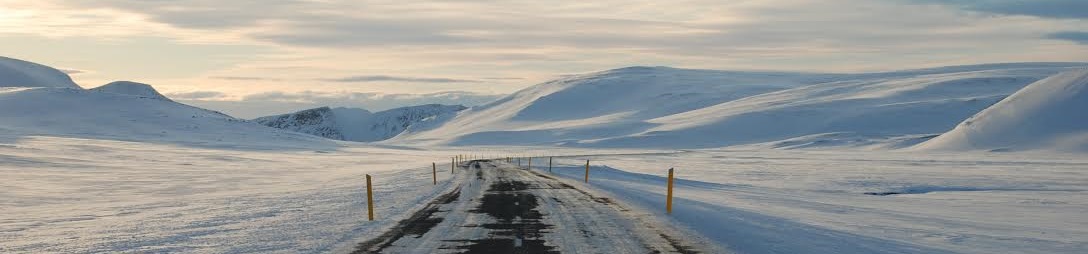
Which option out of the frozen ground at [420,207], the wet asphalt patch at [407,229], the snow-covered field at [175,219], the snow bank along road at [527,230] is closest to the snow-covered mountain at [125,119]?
the snow-covered field at [175,219]

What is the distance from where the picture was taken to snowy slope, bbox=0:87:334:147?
136250 millimetres

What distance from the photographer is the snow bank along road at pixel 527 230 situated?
1307cm

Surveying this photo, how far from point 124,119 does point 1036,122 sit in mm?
143360

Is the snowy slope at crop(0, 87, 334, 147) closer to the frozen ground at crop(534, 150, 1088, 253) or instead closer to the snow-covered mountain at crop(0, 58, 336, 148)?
the snow-covered mountain at crop(0, 58, 336, 148)

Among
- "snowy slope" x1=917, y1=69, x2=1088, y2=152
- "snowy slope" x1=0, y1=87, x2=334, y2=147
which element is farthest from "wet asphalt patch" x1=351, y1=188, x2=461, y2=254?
"snowy slope" x1=0, y1=87, x2=334, y2=147

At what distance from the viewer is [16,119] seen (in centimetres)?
14062

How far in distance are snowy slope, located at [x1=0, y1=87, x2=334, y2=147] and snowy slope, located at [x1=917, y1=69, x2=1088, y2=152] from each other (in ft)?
327

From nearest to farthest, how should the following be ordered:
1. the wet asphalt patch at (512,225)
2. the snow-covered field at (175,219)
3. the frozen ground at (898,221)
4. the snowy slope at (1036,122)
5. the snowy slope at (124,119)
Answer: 1. the wet asphalt patch at (512,225)
2. the snow-covered field at (175,219)
3. the frozen ground at (898,221)
4. the snowy slope at (1036,122)
5. the snowy slope at (124,119)

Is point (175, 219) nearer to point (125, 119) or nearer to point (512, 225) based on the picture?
point (512, 225)

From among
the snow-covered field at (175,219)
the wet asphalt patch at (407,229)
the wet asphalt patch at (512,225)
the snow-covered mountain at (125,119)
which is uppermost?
the snow-covered mountain at (125,119)

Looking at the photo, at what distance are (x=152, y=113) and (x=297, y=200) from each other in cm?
15526

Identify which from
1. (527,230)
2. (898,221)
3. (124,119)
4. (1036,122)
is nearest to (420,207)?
(527,230)

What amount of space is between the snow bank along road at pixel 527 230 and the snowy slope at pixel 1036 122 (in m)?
101

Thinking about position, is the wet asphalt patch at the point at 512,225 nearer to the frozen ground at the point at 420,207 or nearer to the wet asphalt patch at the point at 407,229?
the wet asphalt patch at the point at 407,229
